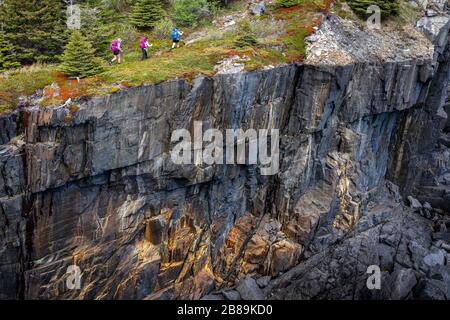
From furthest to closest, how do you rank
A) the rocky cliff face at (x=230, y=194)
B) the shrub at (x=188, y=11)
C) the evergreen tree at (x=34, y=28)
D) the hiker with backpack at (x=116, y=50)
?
the shrub at (x=188, y=11)
the hiker with backpack at (x=116, y=50)
the evergreen tree at (x=34, y=28)
the rocky cliff face at (x=230, y=194)

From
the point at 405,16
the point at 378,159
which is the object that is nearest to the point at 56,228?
the point at 378,159

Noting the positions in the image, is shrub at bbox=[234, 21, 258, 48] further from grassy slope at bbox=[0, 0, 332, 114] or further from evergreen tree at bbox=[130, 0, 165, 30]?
evergreen tree at bbox=[130, 0, 165, 30]

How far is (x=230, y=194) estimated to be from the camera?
25047 millimetres

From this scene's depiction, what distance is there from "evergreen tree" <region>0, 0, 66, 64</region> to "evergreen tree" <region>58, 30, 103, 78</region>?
3.35 m

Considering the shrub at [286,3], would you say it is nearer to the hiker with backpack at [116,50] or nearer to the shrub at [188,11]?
the shrub at [188,11]

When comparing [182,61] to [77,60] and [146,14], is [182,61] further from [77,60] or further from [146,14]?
[146,14]

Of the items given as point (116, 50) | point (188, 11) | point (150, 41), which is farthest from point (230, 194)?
point (188, 11)

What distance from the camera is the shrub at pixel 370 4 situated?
29.4 m

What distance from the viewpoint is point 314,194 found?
1075 inches

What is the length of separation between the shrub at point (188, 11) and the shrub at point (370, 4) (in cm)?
1104

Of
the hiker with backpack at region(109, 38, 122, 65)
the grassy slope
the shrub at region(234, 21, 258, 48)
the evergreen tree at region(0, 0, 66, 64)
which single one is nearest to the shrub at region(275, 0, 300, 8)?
the grassy slope

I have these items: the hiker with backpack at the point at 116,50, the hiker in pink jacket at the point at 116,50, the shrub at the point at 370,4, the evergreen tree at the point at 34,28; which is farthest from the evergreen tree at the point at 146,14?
the shrub at the point at 370,4

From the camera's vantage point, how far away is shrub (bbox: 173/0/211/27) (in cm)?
2870

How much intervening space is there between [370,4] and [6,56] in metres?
24.4
